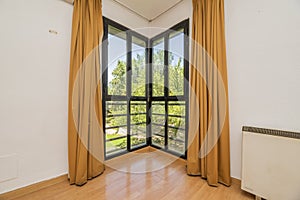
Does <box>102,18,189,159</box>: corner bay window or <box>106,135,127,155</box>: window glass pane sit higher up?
<box>102,18,189,159</box>: corner bay window

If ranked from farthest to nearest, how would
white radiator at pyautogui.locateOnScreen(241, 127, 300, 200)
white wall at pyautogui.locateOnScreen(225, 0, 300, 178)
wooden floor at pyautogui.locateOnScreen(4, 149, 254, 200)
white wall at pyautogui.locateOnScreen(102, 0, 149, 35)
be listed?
white wall at pyautogui.locateOnScreen(102, 0, 149, 35) < wooden floor at pyautogui.locateOnScreen(4, 149, 254, 200) < white wall at pyautogui.locateOnScreen(225, 0, 300, 178) < white radiator at pyautogui.locateOnScreen(241, 127, 300, 200)

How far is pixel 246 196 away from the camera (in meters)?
1.40

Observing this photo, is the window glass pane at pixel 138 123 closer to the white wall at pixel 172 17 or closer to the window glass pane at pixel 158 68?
the window glass pane at pixel 158 68

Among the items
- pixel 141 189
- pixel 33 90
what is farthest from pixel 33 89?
pixel 141 189

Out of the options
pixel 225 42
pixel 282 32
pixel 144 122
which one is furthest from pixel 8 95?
pixel 282 32

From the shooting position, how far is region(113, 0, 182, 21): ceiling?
2.19 meters

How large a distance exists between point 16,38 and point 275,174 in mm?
2793

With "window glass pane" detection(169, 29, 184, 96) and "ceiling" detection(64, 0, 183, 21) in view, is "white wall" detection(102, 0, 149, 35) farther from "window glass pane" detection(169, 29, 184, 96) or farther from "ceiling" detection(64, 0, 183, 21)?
"window glass pane" detection(169, 29, 184, 96)

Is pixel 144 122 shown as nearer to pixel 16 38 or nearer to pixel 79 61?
pixel 79 61

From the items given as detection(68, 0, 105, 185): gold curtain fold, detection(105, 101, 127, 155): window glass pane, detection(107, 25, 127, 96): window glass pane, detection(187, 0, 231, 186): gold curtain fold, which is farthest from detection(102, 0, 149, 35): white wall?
detection(105, 101, 127, 155): window glass pane

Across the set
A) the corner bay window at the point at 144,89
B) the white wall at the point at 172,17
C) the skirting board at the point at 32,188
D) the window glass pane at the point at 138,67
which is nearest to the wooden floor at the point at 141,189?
the skirting board at the point at 32,188

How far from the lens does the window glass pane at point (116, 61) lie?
217cm

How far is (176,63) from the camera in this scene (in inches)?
92.8

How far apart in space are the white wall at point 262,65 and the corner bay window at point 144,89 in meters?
0.71
